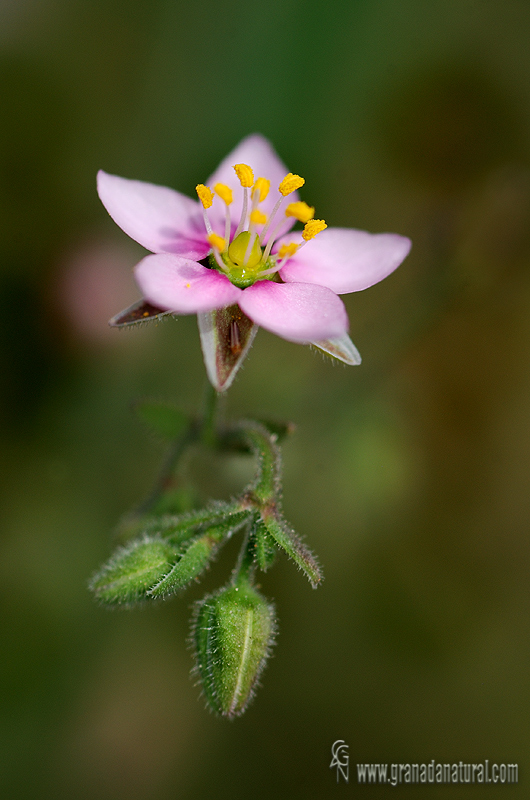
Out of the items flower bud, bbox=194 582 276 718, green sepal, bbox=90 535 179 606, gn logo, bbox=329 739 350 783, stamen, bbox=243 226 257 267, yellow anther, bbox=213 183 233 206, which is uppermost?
yellow anther, bbox=213 183 233 206

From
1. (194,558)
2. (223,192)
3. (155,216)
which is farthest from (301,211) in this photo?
(194,558)

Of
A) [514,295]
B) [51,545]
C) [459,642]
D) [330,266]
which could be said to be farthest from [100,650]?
[514,295]

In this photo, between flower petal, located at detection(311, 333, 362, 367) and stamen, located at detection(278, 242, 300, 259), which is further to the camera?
stamen, located at detection(278, 242, 300, 259)

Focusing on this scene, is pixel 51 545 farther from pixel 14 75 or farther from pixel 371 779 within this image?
pixel 14 75

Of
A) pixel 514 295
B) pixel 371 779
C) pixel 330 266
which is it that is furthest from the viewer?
pixel 514 295

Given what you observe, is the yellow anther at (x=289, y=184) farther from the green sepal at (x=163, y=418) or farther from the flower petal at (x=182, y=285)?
the green sepal at (x=163, y=418)

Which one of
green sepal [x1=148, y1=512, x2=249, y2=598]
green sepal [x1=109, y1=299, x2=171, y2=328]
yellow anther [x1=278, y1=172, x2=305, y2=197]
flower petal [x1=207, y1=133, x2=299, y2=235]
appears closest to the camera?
green sepal [x1=109, y1=299, x2=171, y2=328]

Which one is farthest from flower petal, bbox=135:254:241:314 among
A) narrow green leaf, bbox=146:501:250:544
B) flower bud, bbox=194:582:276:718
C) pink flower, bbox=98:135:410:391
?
flower bud, bbox=194:582:276:718

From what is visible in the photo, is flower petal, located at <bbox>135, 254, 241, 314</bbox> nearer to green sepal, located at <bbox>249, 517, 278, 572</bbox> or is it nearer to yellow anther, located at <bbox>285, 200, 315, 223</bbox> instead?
yellow anther, located at <bbox>285, 200, 315, 223</bbox>
